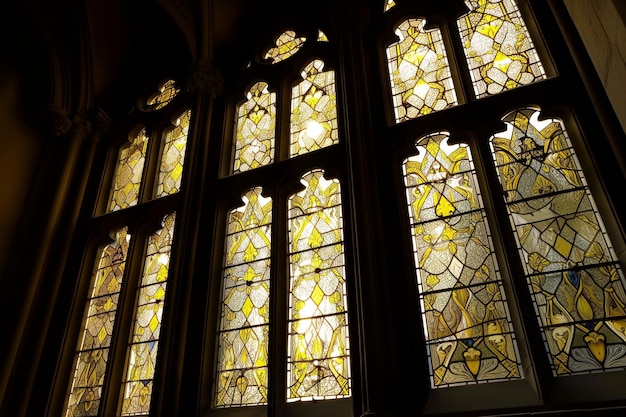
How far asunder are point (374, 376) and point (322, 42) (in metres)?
3.53

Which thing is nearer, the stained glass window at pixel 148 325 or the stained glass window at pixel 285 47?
the stained glass window at pixel 148 325

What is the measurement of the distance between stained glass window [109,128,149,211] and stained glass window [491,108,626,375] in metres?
3.80

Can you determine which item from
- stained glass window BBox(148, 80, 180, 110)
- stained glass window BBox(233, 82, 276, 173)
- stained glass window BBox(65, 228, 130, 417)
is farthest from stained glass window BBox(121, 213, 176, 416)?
stained glass window BBox(148, 80, 180, 110)

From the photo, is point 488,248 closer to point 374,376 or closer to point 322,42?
point 374,376

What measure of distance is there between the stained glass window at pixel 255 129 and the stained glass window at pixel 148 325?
36.5 inches

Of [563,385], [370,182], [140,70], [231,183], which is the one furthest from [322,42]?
[563,385]

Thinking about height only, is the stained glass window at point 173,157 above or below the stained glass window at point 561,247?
above

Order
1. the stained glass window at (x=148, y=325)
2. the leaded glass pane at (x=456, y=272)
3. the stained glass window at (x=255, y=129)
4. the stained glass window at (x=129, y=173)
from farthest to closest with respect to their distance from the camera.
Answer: the stained glass window at (x=129, y=173)
the stained glass window at (x=255, y=129)
the stained glass window at (x=148, y=325)
the leaded glass pane at (x=456, y=272)

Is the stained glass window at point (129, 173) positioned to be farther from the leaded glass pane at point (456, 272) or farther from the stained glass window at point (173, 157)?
the leaded glass pane at point (456, 272)

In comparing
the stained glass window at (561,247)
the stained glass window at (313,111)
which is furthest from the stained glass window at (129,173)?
the stained glass window at (561,247)

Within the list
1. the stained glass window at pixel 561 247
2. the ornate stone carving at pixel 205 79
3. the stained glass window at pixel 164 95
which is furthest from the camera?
the stained glass window at pixel 164 95

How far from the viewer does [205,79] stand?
215 inches

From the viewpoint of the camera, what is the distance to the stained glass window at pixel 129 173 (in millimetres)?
5590

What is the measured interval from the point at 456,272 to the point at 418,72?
1.98 m
